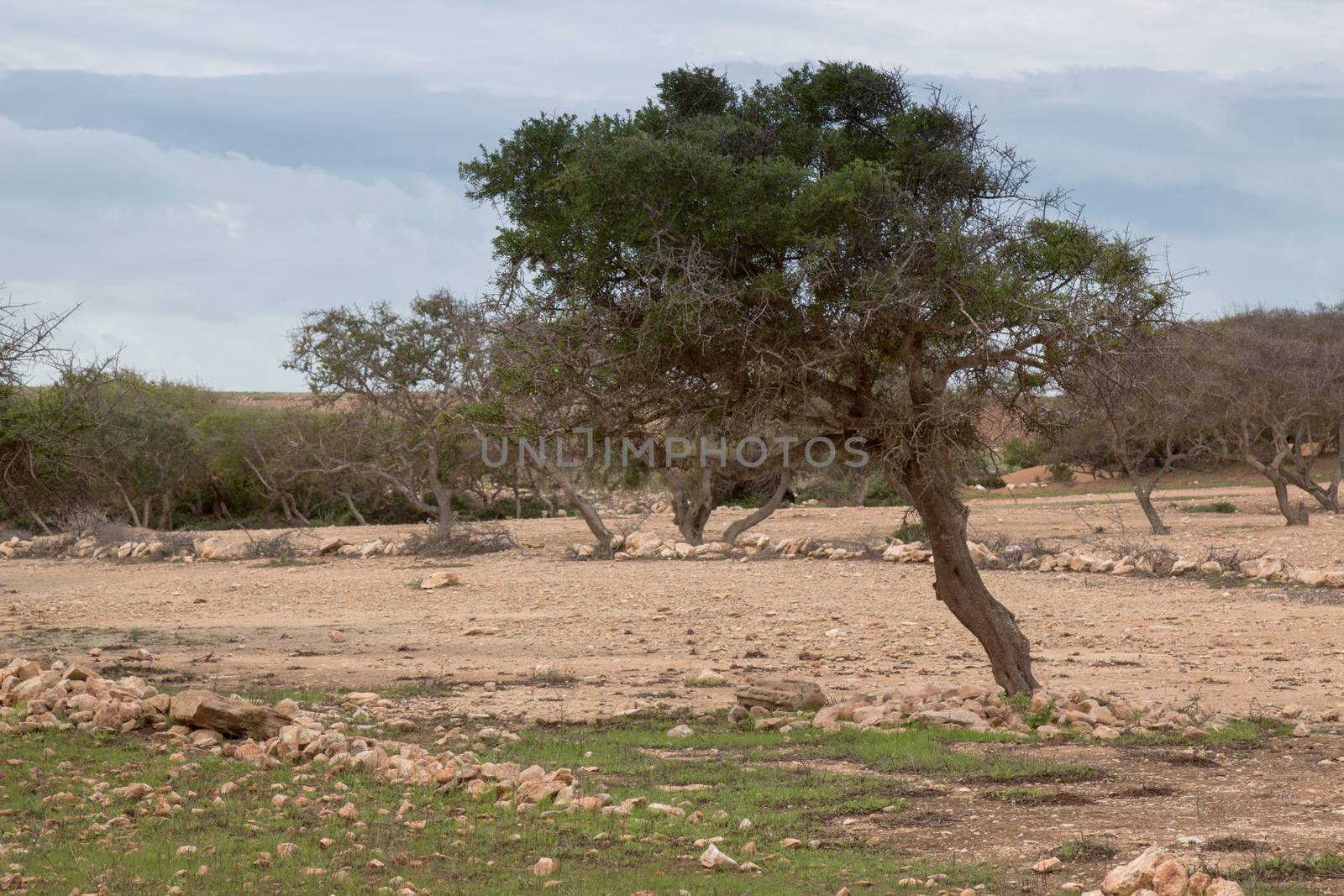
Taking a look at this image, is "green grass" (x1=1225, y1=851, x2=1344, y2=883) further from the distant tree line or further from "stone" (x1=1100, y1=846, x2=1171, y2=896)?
the distant tree line

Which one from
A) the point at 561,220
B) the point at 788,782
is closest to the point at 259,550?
the point at 561,220

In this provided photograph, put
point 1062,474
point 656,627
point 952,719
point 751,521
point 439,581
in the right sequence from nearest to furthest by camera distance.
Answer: point 952,719 → point 656,627 → point 439,581 → point 751,521 → point 1062,474

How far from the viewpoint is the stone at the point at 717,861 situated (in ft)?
19.8

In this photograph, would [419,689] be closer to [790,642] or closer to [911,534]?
[790,642]

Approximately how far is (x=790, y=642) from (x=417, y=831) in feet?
30.9

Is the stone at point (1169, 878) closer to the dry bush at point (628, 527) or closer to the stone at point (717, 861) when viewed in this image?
the stone at point (717, 861)

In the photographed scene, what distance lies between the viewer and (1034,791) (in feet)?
24.9

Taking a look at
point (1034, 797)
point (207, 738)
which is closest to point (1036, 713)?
point (1034, 797)

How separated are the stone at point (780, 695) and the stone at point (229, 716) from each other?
384 cm

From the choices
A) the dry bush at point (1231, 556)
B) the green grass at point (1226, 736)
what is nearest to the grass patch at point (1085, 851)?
the green grass at point (1226, 736)

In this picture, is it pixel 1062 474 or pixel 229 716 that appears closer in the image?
pixel 229 716

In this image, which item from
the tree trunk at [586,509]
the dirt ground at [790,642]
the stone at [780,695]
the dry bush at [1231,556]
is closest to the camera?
the dirt ground at [790,642]

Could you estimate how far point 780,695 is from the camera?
10914 millimetres

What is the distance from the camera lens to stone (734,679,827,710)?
1090 cm
